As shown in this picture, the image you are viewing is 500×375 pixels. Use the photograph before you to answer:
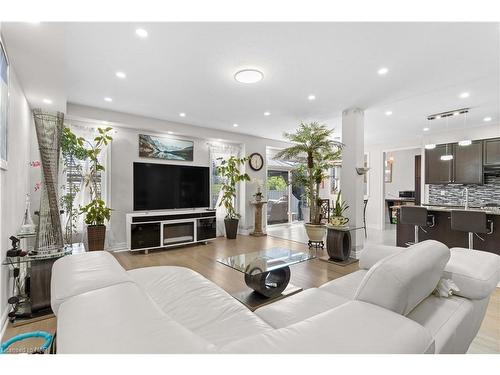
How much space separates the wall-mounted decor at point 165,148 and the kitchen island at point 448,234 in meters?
4.61

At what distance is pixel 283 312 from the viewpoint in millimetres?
1356

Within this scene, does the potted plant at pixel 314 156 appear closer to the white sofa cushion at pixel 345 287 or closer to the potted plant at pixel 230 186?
the potted plant at pixel 230 186

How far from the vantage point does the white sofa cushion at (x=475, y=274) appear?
1.31 m

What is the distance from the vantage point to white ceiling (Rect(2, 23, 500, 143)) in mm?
1961

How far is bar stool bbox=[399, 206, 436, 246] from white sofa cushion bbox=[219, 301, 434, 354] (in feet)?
12.7

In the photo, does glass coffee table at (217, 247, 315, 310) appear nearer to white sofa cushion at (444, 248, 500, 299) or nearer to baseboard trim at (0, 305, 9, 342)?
white sofa cushion at (444, 248, 500, 299)

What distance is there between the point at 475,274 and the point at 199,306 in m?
1.59

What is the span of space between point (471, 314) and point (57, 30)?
3.20 meters

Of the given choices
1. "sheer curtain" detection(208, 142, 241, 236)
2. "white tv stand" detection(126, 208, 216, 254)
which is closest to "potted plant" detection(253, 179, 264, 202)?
"sheer curtain" detection(208, 142, 241, 236)

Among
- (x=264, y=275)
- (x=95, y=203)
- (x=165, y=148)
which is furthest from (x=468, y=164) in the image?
(x=95, y=203)

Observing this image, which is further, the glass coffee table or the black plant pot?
the black plant pot

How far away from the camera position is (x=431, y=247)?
120cm
